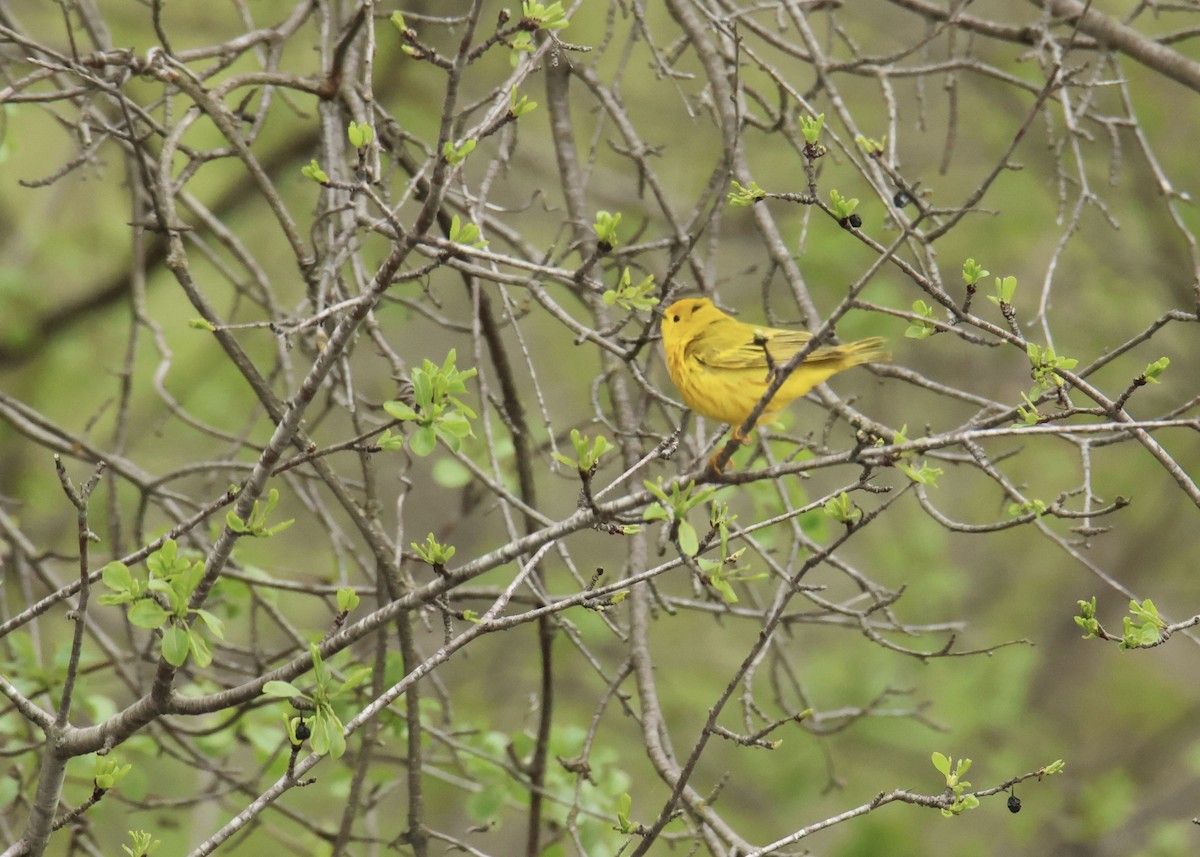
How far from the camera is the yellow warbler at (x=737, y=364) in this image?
332 centimetres

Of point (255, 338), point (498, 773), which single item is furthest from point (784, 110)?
point (255, 338)

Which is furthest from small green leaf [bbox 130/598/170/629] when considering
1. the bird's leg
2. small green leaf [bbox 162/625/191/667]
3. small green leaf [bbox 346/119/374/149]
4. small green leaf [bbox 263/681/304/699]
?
the bird's leg

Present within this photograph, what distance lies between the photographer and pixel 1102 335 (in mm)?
7922

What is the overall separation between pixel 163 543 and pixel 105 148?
6637 mm

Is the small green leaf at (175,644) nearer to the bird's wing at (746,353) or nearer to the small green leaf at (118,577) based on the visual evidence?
the small green leaf at (118,577)

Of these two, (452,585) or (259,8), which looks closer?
(452,585)

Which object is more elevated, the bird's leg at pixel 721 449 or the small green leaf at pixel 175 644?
the bird's leg at pixel 721 449

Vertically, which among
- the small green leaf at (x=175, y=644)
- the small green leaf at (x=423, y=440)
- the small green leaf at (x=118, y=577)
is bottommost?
the small green leaf at (x=175, y=644)

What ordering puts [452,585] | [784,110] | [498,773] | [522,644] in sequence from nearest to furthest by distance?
1. [452,585]
2. [784,110]
3. [498,773]
4. [522,644]

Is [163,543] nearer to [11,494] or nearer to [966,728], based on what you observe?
[11,494]

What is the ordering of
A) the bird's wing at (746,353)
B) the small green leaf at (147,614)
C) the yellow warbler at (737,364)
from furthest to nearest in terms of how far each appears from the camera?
1. the bird's wing at (746,353)
2. the yellow warbler at (737,364)
3. the small green leaf at (147,614)

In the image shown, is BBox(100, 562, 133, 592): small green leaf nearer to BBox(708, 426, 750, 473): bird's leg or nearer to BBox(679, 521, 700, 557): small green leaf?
BBox(679, 521, 700, 557): small green leaf

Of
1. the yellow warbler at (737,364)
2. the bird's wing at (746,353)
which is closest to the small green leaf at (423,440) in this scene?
the yellow warbler at (737,364)

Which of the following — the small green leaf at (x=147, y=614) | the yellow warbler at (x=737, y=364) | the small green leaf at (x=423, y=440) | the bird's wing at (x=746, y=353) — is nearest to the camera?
the small green leaf at (x=147, y=614)
